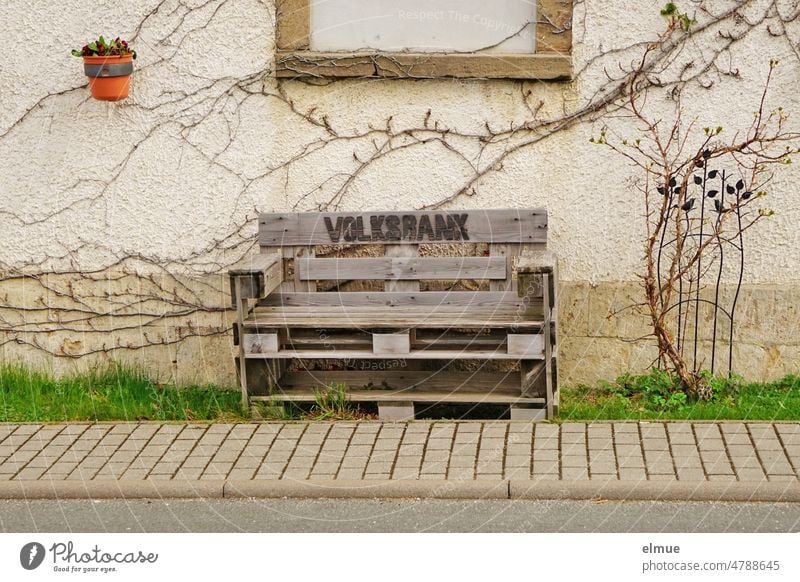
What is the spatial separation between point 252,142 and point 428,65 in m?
1.12

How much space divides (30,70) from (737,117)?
4106mm

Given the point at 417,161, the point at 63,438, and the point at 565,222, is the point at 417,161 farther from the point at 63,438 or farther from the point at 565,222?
the point at 63,438

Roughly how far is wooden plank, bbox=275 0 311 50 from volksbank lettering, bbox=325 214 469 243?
1.03 m

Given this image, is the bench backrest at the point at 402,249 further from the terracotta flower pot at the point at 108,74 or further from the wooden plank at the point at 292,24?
the terracotta flower pot at the point at 108,74

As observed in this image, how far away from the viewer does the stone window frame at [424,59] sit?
7.23 metres

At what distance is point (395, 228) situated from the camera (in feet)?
24.0

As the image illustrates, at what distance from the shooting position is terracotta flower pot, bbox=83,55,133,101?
286 inches

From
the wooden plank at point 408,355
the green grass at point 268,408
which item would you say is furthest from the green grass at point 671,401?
the wooden plank at point 408,355

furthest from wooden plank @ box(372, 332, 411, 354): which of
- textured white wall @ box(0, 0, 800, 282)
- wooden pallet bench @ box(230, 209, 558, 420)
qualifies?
textured white wall @ box(0, 0, 800, 282)

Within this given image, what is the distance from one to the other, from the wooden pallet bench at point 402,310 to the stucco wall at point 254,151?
0.92ft

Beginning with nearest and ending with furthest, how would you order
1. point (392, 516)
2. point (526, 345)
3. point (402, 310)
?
1. point (392, 516)
2. point (526, 345)
3. point (402, 310)
